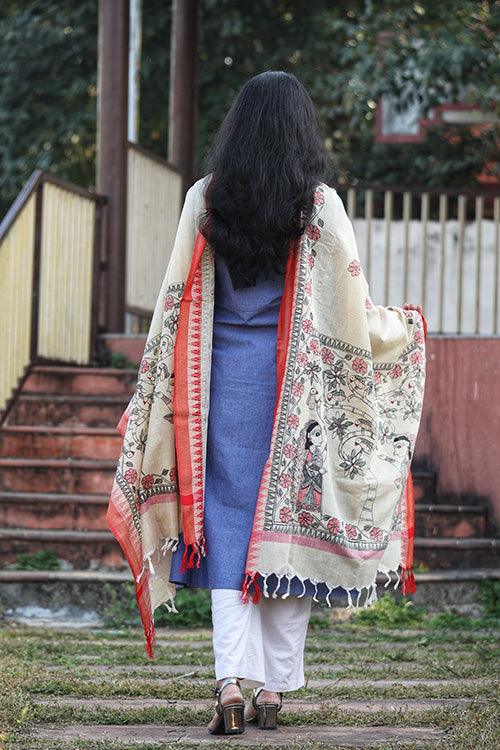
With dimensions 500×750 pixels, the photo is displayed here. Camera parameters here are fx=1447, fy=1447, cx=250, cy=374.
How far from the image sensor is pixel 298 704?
15.1ft

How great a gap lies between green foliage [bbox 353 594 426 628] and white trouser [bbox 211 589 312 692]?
2.46 m

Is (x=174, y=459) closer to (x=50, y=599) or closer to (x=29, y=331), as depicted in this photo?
(x=50, y=599)

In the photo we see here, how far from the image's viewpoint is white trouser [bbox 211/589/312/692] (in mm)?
4113

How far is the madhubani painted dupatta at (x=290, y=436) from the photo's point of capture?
13.7 ft

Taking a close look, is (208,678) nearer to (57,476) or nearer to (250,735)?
(250,735)

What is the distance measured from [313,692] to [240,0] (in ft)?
41.3

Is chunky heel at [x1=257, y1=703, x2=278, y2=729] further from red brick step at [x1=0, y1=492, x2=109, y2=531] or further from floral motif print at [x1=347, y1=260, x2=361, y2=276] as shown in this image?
red brick step at [x1=0, y1=492, x2=109, y2=531]

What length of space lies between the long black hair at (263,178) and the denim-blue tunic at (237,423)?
0.29ft

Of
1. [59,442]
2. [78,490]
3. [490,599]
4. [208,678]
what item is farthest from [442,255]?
[208,678]

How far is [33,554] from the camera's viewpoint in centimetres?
735

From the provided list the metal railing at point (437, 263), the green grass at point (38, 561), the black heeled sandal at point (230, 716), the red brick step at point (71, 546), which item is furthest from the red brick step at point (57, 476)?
the black heeled sandal at point (230, 716)

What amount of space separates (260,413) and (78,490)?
394 cm

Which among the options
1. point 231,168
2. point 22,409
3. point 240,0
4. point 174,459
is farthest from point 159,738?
point 240,0

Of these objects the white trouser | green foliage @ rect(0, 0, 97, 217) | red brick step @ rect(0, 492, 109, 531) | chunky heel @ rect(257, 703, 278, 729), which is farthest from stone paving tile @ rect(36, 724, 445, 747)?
green foliage @ rect(0, 0, 97, 217)
